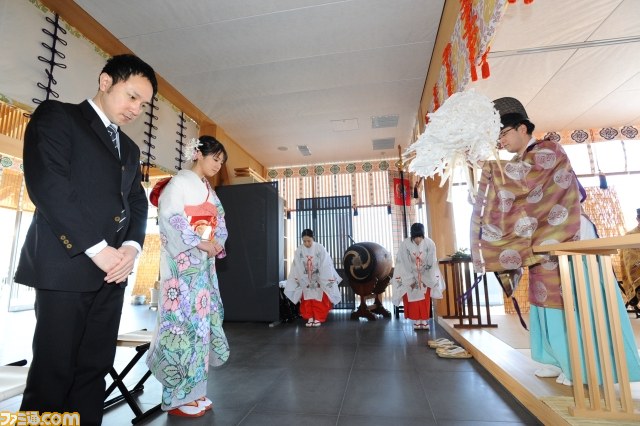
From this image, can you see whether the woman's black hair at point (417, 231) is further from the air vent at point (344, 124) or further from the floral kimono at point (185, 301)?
the floral kimono at point (185, 301)

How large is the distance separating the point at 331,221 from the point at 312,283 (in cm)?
207

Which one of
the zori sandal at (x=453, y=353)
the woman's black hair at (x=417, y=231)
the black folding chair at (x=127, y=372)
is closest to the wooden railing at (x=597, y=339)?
the zori sandal at (x=453, y=353)

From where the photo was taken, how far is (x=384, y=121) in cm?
562

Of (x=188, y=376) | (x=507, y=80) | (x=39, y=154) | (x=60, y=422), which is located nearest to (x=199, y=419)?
(x=188, y=376)

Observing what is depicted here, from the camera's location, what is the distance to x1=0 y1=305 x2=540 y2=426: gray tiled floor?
1.64 metres

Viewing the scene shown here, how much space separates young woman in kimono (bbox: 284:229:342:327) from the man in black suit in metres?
3.84

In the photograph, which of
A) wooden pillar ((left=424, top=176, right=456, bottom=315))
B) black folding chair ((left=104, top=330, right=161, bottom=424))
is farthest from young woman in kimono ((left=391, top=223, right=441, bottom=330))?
black folding chair ((left=104, top=330, right=161, bottom=424))

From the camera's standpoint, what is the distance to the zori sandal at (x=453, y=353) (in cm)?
269

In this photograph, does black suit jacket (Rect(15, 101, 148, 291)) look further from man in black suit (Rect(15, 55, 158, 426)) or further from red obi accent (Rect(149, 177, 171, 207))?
red obi accent (Rect(149, 177, 171, 207))

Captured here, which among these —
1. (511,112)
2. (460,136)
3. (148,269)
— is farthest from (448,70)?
(148,269)

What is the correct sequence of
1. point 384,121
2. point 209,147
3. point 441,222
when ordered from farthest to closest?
point 384,121
point 441,222
point 209,147

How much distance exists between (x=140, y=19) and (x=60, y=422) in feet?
11.6

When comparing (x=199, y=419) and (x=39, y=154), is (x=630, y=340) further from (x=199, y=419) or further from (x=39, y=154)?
(x=39, y=154)

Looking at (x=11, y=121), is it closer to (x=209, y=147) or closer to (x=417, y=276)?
(x=209, y=147)
